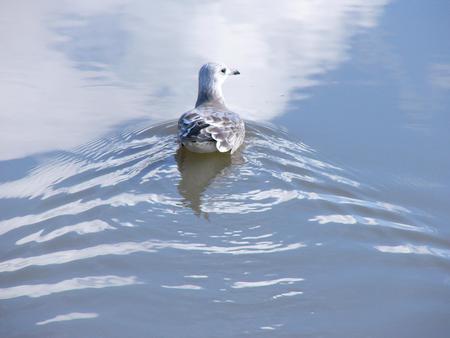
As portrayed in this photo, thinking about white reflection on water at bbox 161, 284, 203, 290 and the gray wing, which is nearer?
white reflection on water at bbox 161, 284, 203, 290

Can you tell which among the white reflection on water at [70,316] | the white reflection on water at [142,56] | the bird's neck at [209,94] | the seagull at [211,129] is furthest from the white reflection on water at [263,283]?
the bird's neck at [209,94]

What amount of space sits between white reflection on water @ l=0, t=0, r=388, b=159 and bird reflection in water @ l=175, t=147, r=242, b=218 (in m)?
0.74

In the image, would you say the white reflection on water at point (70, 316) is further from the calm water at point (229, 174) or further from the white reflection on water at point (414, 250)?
the white reflection on water at point (414, 250)

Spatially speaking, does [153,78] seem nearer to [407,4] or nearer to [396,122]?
[396,122]

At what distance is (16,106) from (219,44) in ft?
10.4

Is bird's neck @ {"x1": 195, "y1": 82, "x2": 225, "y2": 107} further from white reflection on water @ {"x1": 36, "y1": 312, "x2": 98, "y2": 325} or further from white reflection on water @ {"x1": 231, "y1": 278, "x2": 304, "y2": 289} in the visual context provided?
white reflection on water @ {"x1": 36, "y1": 312, "x2": 98, "y2": 325}

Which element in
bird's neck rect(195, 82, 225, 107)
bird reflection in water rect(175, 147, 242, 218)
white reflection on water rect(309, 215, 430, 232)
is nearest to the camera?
white reflection on water rect(309, 215, 430, 232)

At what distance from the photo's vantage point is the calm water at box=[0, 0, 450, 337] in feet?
18.0

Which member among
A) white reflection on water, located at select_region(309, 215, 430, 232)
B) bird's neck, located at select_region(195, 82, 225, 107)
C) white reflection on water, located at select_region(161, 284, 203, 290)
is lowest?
white reflection on water, located at select_region(161, 284, 203, 290)

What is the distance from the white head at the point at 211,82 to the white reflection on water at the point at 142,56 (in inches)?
10.6

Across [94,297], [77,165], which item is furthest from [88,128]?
[94,297]

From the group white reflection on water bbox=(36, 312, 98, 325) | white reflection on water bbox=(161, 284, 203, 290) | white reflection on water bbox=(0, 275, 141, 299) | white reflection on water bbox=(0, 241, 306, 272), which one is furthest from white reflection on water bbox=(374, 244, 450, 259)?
white reflection on water bbox=(36, 312, 98, 325)

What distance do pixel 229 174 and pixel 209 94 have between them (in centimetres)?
172

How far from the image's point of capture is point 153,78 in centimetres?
966
